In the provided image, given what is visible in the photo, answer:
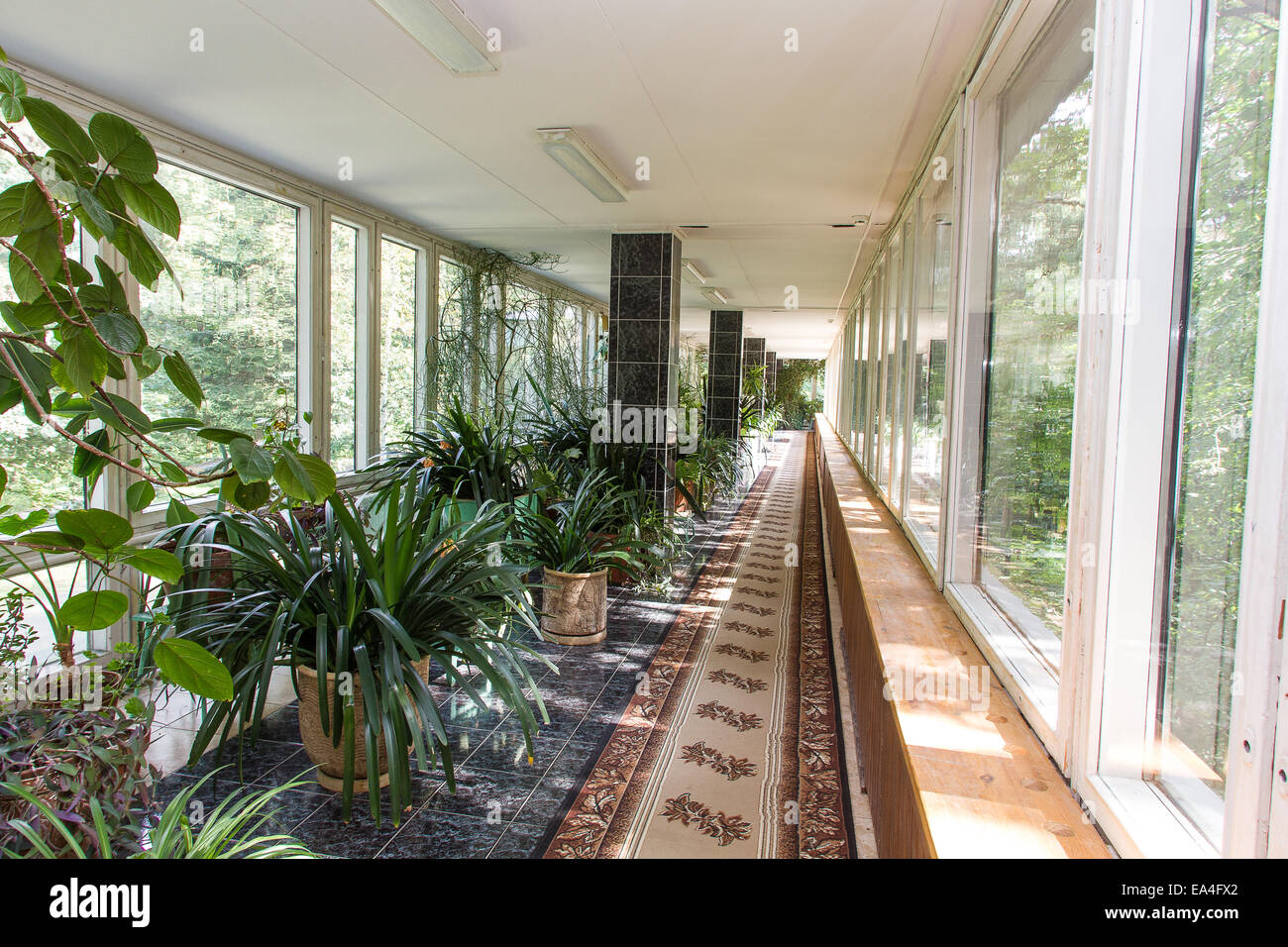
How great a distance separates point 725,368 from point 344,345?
24.8ft

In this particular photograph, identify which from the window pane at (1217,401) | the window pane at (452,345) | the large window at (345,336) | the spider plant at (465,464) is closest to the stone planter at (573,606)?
the spider plant at (465,464)

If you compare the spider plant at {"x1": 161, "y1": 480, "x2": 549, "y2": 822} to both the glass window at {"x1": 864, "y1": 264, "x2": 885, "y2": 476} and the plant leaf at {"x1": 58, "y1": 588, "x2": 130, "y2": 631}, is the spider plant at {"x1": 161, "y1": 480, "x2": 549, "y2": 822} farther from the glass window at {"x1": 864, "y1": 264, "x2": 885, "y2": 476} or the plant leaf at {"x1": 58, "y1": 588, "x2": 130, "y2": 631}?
the glass window at {"x1": 864, "y1": 264, "x2": 885, "y2": 476}

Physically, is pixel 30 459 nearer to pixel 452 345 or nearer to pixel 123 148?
pixel 123 148

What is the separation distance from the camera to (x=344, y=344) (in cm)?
566

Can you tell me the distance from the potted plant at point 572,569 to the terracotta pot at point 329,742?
5.25 ft

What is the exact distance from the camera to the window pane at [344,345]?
5508 millimetres

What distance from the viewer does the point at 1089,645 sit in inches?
50.4

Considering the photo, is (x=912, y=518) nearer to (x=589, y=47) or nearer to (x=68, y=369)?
(x=589, y=47)

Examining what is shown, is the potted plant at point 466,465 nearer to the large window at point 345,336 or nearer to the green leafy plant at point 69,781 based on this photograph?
the large window at point 345,336

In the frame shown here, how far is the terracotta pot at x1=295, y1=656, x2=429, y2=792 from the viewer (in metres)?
2.49

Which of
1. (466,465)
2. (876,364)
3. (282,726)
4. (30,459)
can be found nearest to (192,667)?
(282,726)

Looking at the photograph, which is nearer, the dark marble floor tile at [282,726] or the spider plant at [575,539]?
the dark marble floor tile at [282,726]

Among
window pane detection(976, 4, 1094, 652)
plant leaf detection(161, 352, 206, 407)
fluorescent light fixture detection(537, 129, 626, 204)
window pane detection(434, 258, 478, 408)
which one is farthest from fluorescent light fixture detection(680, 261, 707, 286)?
plant leaf detection(161, 352, 206, 407)

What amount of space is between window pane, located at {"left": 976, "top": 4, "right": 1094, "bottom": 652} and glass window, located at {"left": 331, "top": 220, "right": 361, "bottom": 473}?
4.50 metres
